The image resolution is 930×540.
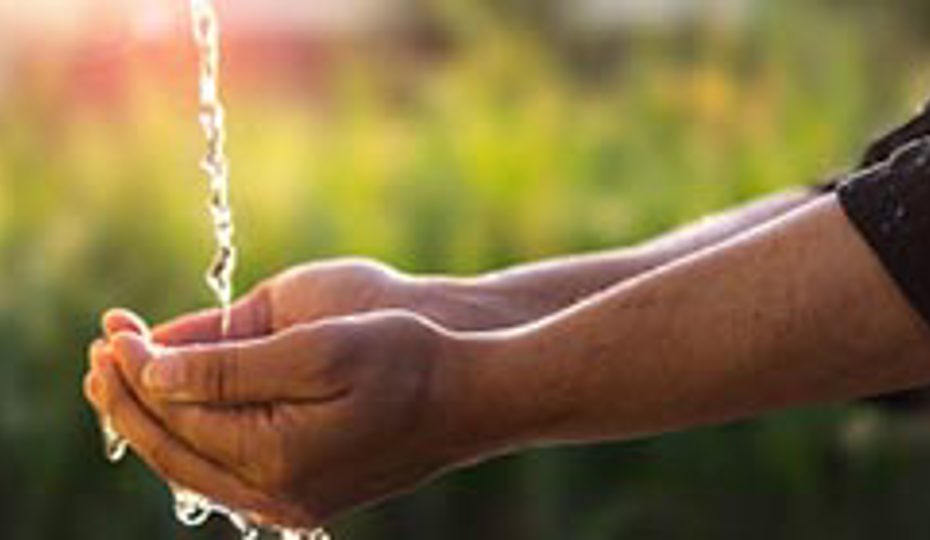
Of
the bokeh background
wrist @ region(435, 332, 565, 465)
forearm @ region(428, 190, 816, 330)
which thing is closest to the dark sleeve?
wrist @ region(435, 332, 565, 465)

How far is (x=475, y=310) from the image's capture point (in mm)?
2625

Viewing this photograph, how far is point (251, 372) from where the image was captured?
2.21 metres

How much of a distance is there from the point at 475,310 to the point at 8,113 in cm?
235

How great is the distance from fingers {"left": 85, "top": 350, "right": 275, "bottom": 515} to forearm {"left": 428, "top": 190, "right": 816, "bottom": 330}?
16.1 inches

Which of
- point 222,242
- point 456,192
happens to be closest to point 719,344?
point 222,242

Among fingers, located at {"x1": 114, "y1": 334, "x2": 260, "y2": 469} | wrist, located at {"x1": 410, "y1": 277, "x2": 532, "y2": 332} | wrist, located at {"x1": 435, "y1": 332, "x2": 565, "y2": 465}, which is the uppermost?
wrist, located at {"x1": 410, "y1": 277, "x2": 532, "y2": 332}

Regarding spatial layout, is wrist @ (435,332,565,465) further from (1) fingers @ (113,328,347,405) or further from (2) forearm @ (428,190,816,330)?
(2) forearm @ (428,190,816,330)

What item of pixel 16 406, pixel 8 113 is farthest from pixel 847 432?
pixel 8 113

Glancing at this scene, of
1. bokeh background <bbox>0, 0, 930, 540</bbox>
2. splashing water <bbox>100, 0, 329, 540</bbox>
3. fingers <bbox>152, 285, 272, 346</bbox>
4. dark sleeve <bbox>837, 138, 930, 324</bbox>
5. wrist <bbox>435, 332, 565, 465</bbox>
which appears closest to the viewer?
dark sleeve <bbox>837, 138, 930, 324</bbox>

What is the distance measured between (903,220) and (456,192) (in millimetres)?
2505

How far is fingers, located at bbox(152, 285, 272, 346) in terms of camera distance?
2541mm

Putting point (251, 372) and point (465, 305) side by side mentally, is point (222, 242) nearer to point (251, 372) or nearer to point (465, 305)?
point (465, 305)

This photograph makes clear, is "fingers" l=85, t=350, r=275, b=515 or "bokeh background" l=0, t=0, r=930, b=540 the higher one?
"bokeh background" l=0, t=0, r=930, b=540

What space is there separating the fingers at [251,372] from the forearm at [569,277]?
428 millimetres
